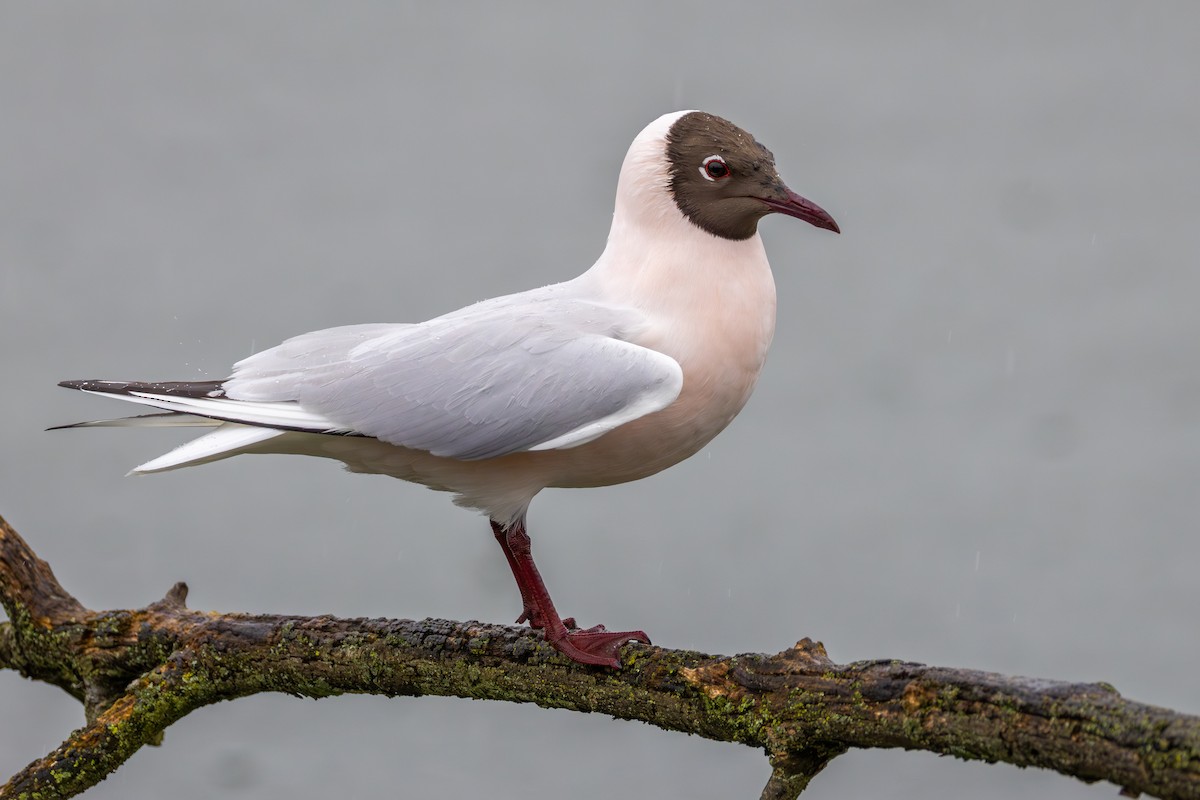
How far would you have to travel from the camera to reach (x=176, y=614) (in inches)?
126

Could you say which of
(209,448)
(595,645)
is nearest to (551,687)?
(595,645)

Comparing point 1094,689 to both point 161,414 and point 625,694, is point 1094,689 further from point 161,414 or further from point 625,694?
point 161,414

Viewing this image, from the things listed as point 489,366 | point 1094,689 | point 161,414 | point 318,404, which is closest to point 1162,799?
point 1094,689

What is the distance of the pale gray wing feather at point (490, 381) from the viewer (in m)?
2.68

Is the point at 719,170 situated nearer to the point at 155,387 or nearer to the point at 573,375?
the point at 573,375

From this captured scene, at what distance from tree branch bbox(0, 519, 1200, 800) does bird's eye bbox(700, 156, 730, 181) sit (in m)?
1.01

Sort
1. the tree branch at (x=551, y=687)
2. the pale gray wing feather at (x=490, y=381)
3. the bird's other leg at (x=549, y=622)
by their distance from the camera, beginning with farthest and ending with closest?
the bird's other leg at (x=549, y=622), the pale gray wing feather at (x=490, y=381), the tree branch at (x=551, y=687)

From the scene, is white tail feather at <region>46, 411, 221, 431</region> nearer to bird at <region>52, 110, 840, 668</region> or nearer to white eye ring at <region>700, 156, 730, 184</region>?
bird at <region>52, 110, 840, 668</region>

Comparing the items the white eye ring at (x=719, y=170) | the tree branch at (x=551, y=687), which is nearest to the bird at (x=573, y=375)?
the white eye ring at (x=719, y=170)

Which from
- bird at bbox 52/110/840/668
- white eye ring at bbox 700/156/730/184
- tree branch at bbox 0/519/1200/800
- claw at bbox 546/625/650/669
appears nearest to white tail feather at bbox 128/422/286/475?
bird at bbox 52/110/840/668

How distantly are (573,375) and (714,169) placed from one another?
1.81 ft

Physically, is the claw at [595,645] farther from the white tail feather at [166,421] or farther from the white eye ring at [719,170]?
the white eye ring at [719,170]

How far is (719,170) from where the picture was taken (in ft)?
9.32

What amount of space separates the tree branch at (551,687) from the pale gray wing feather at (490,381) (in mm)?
486
